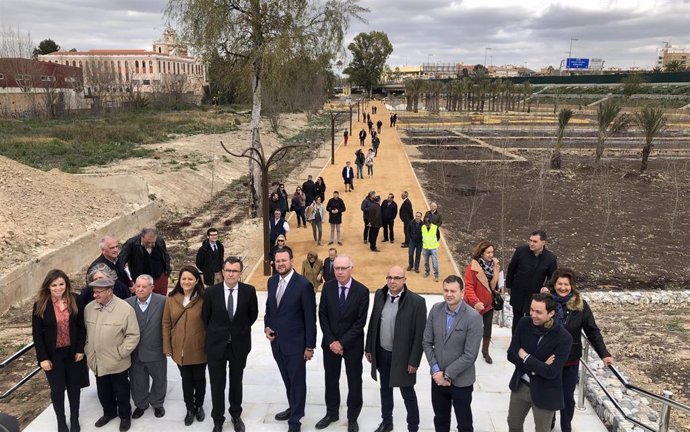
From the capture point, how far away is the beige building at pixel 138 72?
62750 mm

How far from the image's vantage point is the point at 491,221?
1573cm

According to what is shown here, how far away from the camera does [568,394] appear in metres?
4.61

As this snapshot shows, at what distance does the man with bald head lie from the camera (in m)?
4.28

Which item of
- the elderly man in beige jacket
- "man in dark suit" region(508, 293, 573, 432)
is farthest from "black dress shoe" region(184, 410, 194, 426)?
"man in dark suit" region(508, 293, 573, 432)

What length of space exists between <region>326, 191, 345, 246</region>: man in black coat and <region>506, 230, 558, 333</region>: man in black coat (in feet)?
21.9

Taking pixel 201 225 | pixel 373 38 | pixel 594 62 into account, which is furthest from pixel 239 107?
pixel 594 62

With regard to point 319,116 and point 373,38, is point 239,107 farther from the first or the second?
point 373,38

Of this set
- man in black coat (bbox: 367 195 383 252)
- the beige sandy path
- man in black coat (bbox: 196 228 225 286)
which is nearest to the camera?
man in black coat (bbox: 196 228 225 286)

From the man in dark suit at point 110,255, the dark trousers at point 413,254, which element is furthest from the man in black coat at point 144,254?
the dark trousers at point 413,254

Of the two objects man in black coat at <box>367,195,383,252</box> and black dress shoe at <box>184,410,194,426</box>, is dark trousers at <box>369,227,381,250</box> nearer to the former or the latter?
man in black coat at <box>367,195,383,252</box>

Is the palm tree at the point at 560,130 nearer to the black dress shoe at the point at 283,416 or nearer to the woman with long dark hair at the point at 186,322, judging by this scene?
the black dress shoe at the point at 283,416

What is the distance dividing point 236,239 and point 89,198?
4.44 meters

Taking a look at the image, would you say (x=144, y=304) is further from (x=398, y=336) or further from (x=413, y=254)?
(x=413, y=254)

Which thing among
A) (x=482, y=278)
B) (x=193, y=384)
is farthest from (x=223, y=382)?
(x=482, y=278)
